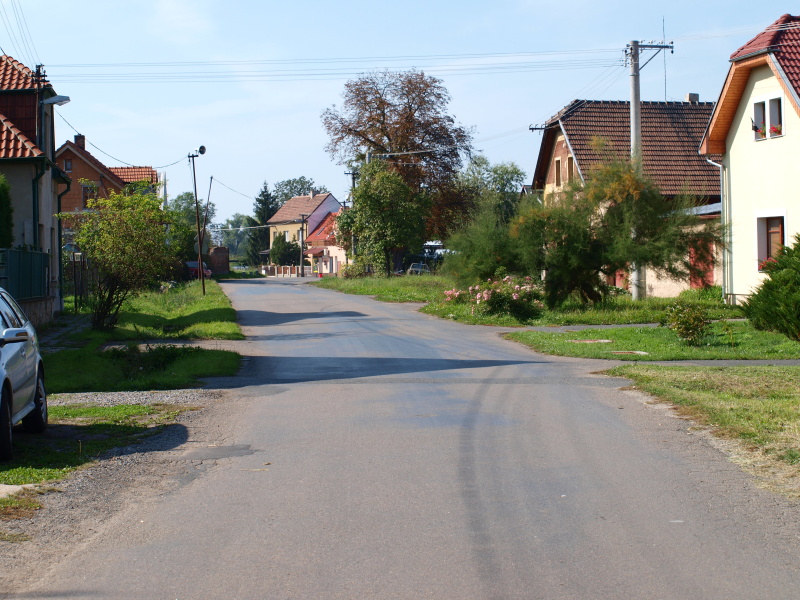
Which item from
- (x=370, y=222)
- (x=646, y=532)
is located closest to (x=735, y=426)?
(x=646, y=532)

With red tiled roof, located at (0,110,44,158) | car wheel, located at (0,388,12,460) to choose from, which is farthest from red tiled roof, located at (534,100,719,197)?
car wheel, located at (0,388,12,460)

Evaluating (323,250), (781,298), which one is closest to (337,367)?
(781,298)

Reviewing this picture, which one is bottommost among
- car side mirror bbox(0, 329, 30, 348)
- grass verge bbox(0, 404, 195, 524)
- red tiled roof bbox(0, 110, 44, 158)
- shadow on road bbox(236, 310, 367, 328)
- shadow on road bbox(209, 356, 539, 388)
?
grass verge bbox(0, 404, 195, 524)

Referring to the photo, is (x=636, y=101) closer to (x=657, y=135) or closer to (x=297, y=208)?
(x=657, y=135)

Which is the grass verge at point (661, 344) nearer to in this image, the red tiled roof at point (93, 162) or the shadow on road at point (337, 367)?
the shadow on road at point (337, 367)

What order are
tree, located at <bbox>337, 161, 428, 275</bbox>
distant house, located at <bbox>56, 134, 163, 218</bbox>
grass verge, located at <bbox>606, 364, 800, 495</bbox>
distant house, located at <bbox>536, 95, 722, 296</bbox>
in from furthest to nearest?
distant house, located at <bbox>56, 134, 163, 218</bbox> → tree, located at <bbox>337, 161, 428, 275</bbox> → distant house, located at <bbox>536, 95, 722, 296</bbox> → grass verge, located at <bbox>606, 364, 800, 495</bbox>

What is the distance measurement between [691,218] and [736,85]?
181 inches

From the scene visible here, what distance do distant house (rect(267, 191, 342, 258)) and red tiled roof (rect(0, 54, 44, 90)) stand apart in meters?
87.8

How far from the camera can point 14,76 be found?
27031mm

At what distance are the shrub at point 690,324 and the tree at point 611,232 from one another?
287 inches

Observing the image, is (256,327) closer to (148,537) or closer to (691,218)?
(691,218)

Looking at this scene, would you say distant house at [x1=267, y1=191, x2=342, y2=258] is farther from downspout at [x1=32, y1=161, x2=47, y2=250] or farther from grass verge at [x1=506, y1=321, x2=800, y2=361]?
grass verge at [x1=506, y1=321, x2=800, y2=361]

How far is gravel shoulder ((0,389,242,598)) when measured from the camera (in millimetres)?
5137

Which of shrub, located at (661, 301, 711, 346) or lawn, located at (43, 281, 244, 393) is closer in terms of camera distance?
lawn, located at (43, 281, 244, 393)
